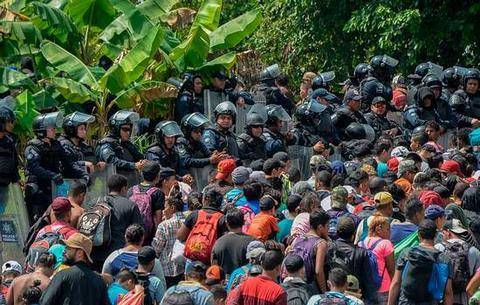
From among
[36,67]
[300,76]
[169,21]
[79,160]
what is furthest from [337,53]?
[79,160]

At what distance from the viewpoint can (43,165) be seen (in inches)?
686

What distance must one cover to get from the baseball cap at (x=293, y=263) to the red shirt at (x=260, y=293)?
0.89 ft

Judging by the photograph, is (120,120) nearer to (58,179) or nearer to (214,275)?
Answer: (58,179)

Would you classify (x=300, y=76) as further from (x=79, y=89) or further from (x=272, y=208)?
(x=272, y=208)

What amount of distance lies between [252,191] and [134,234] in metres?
1.88

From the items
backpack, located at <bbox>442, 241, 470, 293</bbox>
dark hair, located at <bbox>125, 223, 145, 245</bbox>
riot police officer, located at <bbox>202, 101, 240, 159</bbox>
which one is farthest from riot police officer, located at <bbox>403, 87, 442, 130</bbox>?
dark hair, located at <bbox>125, 223, 145, 245</bbox>

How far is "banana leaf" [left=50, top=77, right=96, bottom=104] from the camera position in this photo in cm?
2070

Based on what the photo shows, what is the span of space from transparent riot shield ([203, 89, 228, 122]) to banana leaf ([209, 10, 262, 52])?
1.44 metres

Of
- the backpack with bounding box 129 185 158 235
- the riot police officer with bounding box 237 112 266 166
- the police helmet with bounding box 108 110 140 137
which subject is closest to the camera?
the backpack with bounding box 129 185 158 235

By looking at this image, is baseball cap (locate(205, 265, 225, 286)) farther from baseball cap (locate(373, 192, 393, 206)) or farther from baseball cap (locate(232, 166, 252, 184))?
baseball cap (locate(232, 166, 252, 184))

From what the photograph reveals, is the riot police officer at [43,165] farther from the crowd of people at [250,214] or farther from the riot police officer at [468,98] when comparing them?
the riot police officer at [468,98]

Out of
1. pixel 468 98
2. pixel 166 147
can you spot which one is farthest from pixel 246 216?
pixel 468 98

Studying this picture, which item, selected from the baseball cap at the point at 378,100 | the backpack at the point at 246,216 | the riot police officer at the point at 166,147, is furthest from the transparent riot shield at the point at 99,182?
the baseball cap at the point at 378,100

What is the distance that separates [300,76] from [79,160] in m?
12.7
